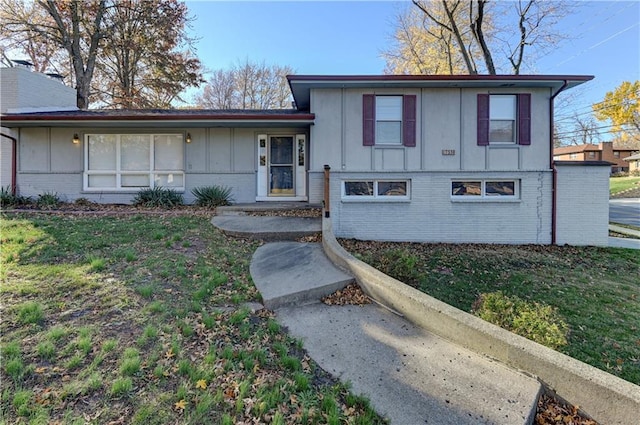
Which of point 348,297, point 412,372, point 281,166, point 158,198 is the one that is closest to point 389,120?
point 281,166

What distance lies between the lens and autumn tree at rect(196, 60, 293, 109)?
28828mm

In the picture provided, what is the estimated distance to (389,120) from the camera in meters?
9.26

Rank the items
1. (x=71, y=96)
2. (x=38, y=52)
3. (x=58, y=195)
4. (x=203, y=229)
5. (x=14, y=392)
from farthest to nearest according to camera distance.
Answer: (x=38, y=52) < (x=71, y=96) < (x=58, y=195) < (x=203, y=229) < (x=14, y=392)

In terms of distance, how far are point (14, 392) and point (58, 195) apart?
33.1 feet

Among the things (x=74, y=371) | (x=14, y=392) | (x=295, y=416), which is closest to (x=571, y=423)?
(x=295, y=416)

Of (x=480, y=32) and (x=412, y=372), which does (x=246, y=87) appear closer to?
(x=480, y=32)

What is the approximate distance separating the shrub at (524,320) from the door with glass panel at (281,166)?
291 inches

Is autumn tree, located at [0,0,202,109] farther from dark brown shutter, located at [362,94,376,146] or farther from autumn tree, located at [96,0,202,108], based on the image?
dark brown shutter, located at [362,94,376,146]

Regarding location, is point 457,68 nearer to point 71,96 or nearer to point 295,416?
point 71,96

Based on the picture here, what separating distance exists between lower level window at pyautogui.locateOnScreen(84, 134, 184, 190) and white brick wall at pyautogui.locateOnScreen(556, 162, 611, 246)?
11.4 metres

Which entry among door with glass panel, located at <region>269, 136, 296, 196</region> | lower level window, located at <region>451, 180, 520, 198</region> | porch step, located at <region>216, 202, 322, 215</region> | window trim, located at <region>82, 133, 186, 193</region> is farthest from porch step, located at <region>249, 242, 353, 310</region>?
window trim, located at <region>82, 133, 186, 193</region>

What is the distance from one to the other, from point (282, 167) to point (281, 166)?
4cm

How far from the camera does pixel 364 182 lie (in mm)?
9242

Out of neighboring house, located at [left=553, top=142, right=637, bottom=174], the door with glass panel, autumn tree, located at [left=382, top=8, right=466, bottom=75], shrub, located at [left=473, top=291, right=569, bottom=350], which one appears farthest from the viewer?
neighboring house, located at [left=553, top=142, right=637, bottom=174]
